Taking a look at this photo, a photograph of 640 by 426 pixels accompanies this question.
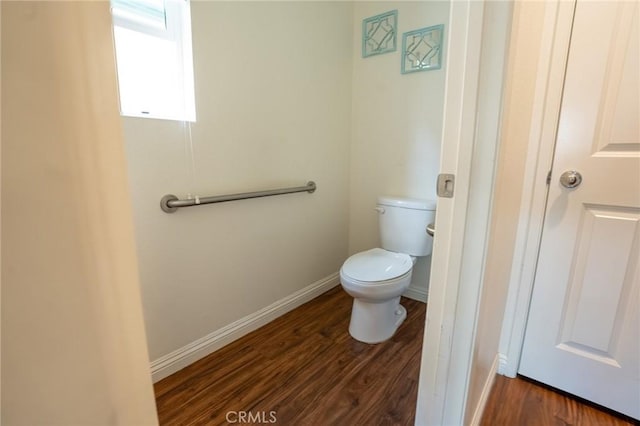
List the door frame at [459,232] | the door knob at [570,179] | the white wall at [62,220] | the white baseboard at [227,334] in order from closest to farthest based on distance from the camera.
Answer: the white wall at [62,220] < the door frame at [459,232] < the door knob at [570,179] < the white baseboard at [227,334]

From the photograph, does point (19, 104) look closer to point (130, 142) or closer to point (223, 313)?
point (130, 142)

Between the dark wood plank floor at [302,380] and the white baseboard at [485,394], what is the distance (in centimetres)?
22

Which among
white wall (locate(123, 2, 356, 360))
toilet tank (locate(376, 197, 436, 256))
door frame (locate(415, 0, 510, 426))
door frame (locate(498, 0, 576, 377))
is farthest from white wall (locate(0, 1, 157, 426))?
toilet tank (locate(376, 197, 436, 256))

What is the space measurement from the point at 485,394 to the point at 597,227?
2.50 ft

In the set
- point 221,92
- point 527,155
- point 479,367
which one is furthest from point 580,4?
point 221,92

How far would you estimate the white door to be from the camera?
1026 mm

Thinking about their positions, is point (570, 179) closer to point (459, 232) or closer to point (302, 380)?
point (459, 232)

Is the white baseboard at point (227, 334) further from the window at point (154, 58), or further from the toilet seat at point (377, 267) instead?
the window at point (154, 58)

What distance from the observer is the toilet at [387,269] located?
4.92 feet

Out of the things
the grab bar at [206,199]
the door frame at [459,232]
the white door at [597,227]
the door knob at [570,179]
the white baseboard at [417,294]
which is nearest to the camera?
the door frame at [459,232]

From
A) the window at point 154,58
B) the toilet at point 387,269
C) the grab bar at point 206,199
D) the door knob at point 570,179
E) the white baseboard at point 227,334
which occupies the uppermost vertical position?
the window at point 154,58

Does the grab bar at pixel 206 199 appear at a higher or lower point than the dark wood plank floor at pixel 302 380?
higher

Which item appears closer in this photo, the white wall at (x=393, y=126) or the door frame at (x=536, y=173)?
the door frame at (x=536, y=173)

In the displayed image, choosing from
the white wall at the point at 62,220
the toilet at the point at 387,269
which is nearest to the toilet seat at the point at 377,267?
the toilet at the point at 387,269
